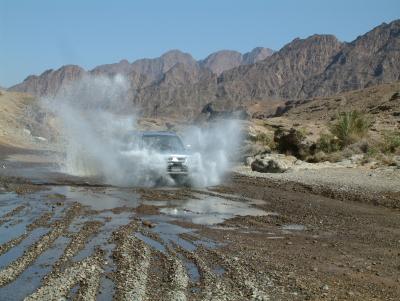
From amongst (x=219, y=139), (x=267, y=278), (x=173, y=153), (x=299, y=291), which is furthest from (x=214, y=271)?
(x=219, y=139)

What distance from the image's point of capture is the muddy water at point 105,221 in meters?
7.26

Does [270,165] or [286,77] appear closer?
[270,165]

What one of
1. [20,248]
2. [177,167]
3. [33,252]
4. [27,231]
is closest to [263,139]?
[177,167]

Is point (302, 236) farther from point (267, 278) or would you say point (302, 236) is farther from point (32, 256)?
point (32, 256)

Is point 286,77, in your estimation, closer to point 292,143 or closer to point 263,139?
point 263,139

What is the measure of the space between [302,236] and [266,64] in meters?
167

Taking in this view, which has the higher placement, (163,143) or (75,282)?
(163,143)

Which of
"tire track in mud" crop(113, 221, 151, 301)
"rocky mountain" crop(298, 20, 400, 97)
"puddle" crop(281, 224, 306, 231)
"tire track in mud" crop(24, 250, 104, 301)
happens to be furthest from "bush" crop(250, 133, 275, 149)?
"rocky mountain" crop(298, 20, 400, 97)

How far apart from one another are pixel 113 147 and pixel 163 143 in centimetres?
220

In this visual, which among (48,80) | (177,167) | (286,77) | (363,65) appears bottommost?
(177,167)

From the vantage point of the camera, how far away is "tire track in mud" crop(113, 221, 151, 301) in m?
6.27

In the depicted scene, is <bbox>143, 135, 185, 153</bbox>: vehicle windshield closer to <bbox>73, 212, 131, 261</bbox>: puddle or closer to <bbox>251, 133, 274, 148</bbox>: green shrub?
<bbox>73, 212, 131, 261</bbox>: puddle

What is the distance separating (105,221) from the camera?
11258mm

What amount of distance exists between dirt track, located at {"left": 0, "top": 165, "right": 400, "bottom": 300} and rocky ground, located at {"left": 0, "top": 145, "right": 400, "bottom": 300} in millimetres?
14
